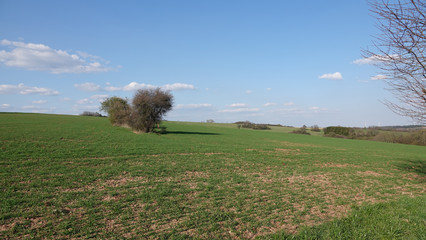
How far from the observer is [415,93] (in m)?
10.1

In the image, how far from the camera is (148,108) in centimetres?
3669

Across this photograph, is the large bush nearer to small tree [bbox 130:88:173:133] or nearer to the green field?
small tree [bbox 130:88:173:133]

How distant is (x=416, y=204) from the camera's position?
8.55 meters

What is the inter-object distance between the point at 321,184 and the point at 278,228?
21.1ft

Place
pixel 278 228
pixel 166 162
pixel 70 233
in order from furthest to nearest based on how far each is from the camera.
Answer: pixel 166 162 < pixel 278 228 < pixel 70 233

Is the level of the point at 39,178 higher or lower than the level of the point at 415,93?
lower

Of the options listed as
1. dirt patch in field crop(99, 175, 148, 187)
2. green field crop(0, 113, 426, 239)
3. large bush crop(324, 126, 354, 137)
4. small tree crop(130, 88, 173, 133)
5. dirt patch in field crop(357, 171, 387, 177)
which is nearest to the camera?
green field crop(0, 113, 426, 239)

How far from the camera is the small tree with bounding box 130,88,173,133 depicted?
36.5 meters

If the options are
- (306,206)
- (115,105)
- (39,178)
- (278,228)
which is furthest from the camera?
(115,105)

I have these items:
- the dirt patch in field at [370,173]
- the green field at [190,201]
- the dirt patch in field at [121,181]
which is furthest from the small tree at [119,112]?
the dirt patch in field at [370,173]

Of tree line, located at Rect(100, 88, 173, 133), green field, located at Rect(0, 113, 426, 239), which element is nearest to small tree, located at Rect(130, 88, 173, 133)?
tree line, located at Rect(100, 88, 173, 133)

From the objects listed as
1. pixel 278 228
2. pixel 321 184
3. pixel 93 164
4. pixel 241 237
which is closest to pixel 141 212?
pixel 241 237

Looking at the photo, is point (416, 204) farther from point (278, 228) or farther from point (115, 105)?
point (115, 105)

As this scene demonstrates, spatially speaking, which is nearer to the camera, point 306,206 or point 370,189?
point 306,206
